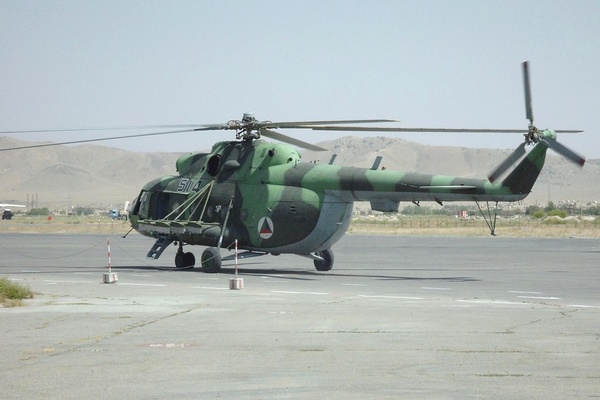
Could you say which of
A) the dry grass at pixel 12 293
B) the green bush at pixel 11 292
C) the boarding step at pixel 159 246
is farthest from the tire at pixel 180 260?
the green bush at pixel 11 292

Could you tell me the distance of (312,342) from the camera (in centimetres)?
1424

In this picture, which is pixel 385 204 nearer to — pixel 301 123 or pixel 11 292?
pixel 301 123

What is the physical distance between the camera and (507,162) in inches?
996

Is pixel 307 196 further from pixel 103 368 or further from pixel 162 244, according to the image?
pixel 103 368

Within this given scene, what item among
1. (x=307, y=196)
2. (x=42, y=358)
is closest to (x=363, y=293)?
(x=307, y=196)

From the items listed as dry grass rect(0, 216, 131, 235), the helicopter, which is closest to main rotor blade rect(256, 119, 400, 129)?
the helicopter

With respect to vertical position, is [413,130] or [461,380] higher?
[413,130]

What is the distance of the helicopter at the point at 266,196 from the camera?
29000 millimetres

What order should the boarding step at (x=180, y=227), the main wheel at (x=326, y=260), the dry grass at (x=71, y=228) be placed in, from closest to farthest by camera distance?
the boarding step at (x=180, y=227)
the main wheel at (x=326, y=260)
the dry grass at (x=71, y=228)

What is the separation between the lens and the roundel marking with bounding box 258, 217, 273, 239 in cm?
3114

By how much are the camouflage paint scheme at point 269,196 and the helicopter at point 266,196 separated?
31mm

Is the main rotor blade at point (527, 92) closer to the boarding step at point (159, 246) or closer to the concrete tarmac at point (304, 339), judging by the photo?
the concrete tarmac at point (304, 339)

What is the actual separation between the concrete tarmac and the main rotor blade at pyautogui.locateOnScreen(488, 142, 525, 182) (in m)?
2.86

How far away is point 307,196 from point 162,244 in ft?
20.2
